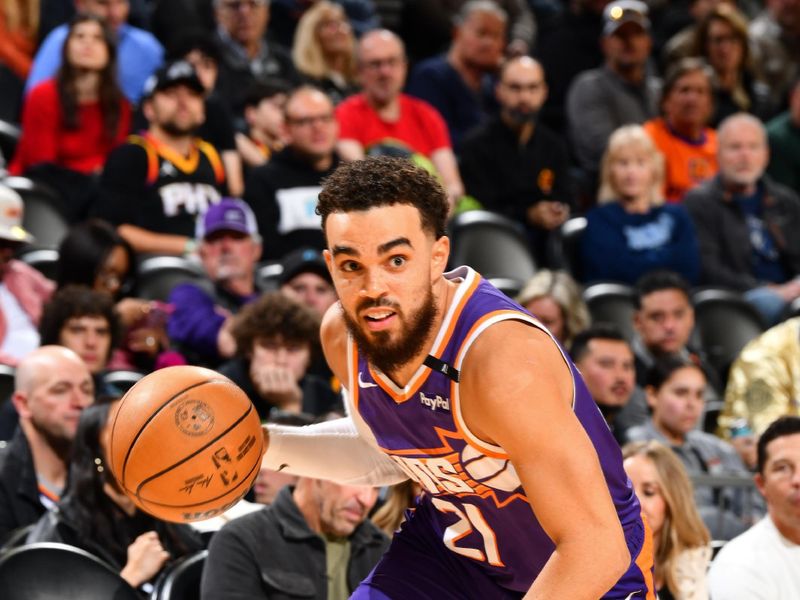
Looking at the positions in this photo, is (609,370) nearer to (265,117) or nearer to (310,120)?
(310,120)

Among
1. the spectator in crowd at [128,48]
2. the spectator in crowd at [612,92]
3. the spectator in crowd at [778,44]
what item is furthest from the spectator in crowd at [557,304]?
the spectator in crowd at [778,44]

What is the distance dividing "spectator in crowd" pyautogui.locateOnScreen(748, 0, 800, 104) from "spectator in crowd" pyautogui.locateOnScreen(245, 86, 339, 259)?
186 inches

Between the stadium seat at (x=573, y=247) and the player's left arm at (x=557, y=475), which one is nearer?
the player's left arm at (x=557, y=475)

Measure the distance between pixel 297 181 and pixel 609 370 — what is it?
2175 millimetres

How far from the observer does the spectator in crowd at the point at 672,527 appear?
4992mm

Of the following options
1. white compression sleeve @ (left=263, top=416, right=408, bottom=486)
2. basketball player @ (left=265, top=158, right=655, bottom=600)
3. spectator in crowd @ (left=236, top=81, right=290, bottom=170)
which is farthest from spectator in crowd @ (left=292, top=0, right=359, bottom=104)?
basketball player @ (left=265, top=158, right=655, bottom=600)

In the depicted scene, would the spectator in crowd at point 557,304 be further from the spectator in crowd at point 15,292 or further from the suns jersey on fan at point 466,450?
the suns jersey on fan at point 466,450

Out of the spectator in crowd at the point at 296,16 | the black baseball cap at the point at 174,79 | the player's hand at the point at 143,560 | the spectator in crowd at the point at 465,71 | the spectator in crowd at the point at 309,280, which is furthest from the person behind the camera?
the spectator in crowd at the point at 296,16

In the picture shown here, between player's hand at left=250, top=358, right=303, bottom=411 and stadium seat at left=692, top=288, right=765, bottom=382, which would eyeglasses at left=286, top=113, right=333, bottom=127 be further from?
stadium seat at left=692, top=288, right=765, bottom=382

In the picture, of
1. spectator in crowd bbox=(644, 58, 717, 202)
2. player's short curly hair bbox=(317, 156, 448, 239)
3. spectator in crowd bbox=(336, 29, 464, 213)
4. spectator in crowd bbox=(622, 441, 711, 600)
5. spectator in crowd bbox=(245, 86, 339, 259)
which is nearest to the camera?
player's short curly hair bbox=(317, 156, 448, 239)

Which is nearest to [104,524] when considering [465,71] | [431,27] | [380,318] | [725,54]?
[380,318]

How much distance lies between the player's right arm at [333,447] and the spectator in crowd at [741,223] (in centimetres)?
506

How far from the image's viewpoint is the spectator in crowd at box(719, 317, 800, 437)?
6.93 meters

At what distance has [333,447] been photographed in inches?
150
